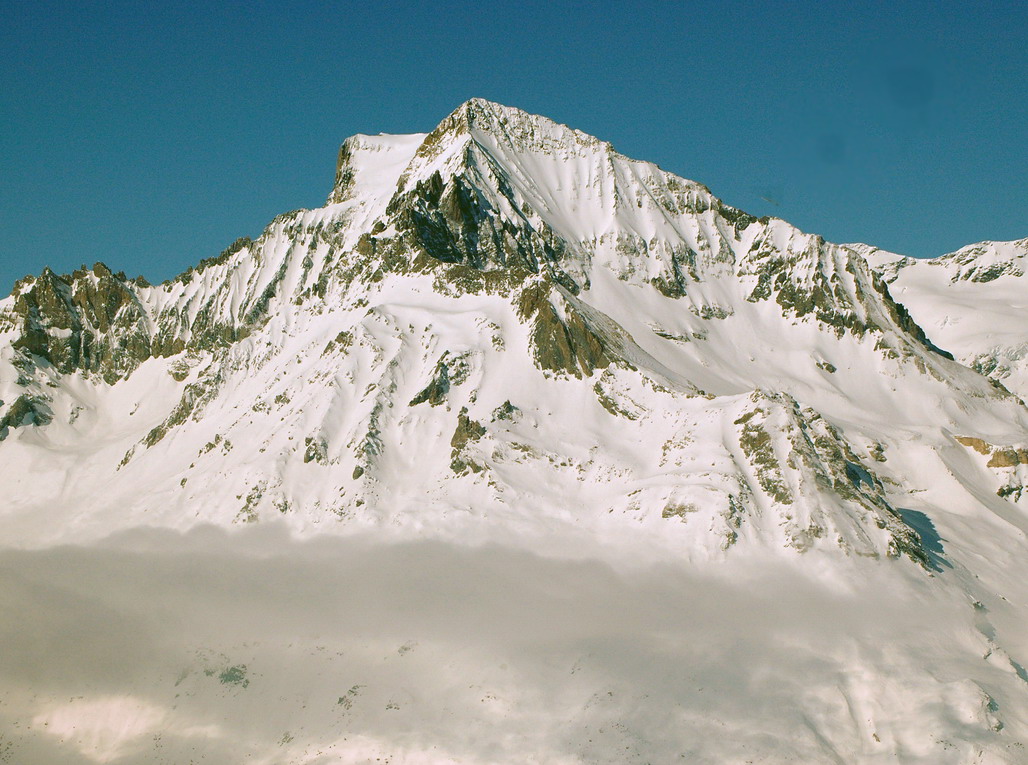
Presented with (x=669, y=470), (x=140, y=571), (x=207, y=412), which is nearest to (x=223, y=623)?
(x=140, y=571)

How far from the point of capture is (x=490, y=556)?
104875 mm

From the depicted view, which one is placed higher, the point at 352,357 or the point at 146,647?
the point at 352,357

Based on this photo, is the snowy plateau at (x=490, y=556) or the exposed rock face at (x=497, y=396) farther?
the exposed rock face at (x=497, y=396)

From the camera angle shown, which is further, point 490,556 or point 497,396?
point 497,396

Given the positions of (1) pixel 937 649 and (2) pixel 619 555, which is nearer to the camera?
(1) pixel 937 649

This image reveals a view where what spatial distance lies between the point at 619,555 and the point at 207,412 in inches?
3217

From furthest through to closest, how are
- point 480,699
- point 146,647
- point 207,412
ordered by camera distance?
point 207,412, point 146,647, point 480,699

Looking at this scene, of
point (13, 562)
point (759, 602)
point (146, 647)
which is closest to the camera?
point (759, 602)

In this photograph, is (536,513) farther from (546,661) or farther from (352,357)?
(352,357)

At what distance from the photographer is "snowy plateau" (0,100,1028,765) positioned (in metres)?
82.1

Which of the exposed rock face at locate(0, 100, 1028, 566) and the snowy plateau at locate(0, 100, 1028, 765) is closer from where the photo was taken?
the snowy plateau at locate(0, 100, 1028, 765)

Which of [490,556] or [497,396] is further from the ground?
[497,396]

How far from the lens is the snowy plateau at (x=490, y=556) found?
82.1 m

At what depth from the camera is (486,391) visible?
128 metres
